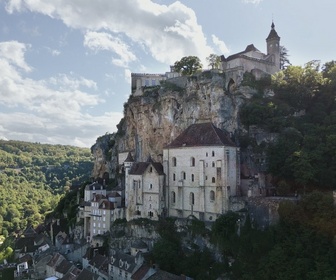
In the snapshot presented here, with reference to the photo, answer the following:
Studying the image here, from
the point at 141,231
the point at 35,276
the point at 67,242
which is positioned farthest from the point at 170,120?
the point at 35,276

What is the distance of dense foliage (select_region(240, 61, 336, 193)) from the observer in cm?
A: 4650

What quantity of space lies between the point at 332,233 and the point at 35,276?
43.6 metres

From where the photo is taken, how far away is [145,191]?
182ft

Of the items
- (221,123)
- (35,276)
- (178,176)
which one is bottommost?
(35,276)

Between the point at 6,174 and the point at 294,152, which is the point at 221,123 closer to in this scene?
the point at 294,152

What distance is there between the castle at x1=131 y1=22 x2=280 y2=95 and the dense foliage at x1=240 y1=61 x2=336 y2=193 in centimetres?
226

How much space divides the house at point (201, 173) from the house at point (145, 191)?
4.23 feet

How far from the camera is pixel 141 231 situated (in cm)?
5391

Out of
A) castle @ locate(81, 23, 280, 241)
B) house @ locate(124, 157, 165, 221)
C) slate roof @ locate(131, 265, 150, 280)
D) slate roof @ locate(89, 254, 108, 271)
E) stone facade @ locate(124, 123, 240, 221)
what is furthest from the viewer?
house @ locate(124, 157, 165, 221)

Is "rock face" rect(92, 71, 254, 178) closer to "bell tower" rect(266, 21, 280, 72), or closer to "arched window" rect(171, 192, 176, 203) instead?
"arched window" rect(171, 192, 176, 203)

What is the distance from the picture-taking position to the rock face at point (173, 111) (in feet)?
193

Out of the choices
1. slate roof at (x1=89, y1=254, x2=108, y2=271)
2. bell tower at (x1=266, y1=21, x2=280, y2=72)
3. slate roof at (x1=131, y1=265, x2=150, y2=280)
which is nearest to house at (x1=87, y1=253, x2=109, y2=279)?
slate roof at (x1=89, y1=254, x2=108, y2=271)

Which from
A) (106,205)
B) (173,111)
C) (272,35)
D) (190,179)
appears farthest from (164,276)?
(272,35)

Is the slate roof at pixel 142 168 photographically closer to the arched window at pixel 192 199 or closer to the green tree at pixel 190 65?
the arched window at pixel 192 199
